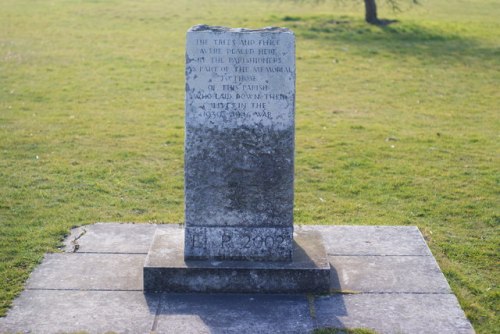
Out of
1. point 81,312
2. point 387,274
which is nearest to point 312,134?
point 387,274

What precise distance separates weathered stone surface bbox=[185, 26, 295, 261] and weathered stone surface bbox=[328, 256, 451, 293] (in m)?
0.57

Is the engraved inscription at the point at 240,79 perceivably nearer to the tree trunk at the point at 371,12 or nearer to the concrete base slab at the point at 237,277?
the concrete base slab at the point at 237,277

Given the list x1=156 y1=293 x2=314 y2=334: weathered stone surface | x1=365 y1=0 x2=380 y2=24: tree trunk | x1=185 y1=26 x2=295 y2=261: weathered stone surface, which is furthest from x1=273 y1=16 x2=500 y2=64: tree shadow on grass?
x1=156 y1=293 x2=314 y2=334: weathered stone surface

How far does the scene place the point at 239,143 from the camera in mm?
6098

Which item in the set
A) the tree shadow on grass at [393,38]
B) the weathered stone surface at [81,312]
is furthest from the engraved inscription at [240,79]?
the tree shadow on grass at [393,38]

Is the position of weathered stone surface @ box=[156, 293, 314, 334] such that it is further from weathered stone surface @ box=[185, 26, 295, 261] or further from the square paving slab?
weathered stone surface @ box=[185, 26, 295, 261]

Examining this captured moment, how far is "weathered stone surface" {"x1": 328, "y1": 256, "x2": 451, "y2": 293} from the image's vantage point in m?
6.25

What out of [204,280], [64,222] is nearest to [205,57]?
[204,280]

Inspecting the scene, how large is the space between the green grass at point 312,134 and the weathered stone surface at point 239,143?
164cm

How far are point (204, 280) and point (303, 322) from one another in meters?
0.93

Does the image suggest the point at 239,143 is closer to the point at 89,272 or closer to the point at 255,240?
the point at 255,240

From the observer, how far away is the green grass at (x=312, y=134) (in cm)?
787

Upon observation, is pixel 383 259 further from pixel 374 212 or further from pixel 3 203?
pixel 3 203

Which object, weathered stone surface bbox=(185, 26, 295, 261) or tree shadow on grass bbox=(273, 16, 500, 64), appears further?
tree shadow on grass bbox=(273, 16, 500, 64)
